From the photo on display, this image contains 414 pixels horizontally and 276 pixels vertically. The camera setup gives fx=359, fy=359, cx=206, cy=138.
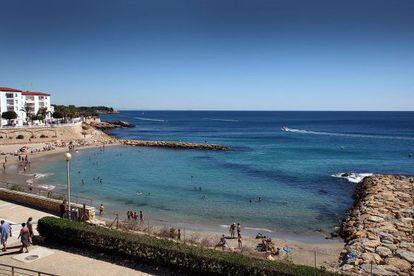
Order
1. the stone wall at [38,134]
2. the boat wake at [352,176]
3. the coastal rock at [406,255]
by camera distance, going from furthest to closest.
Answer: the stone wall at [38,134], the boat wake at [352,176], the coastal rock at [406,255]

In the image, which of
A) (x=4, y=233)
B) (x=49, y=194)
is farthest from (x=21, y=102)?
(x=4, y=233)

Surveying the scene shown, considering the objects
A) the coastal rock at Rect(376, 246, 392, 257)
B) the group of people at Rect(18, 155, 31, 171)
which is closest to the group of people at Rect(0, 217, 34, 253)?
the coastal rock at Rect(376, 246, 392, 257)

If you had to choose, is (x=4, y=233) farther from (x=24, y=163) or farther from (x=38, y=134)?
(x=38, y=134)

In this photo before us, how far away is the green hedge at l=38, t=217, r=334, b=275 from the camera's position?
12.0 metres

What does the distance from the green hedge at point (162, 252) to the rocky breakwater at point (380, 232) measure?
623 cm

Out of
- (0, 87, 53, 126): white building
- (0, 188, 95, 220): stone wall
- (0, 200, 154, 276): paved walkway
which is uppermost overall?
(0, 87, 53, 126): white building

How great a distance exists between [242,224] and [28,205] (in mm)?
14094

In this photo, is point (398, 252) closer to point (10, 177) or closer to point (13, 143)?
point (10, 177)

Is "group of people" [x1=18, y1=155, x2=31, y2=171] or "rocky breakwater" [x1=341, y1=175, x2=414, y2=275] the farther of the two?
"group of people" [x1=18, y1=155, x2=31, y2=171]

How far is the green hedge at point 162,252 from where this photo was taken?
1198 centimetres

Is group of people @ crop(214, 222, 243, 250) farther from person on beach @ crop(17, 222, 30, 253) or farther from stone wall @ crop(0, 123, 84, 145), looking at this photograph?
stone wall @ crop(0, 123, 84, 145)

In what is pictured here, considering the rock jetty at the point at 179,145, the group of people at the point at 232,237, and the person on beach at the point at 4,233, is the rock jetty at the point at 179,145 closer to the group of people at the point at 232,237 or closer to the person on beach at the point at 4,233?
the group of people at the point at 232,237

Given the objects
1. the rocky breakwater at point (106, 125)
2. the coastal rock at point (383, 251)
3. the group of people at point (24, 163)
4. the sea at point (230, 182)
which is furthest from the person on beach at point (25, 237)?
the rocky breakwater at point (106, 125)

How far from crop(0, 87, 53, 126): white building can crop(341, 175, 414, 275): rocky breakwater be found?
68812mm
